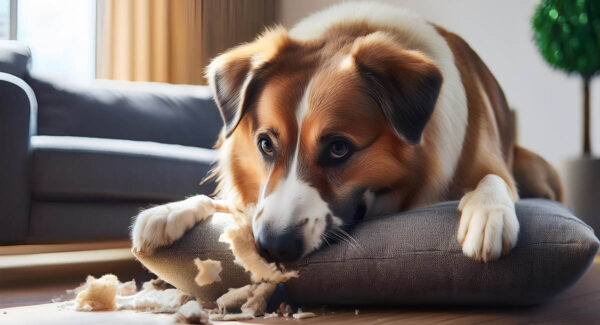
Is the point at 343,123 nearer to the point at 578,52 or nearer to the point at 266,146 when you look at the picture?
the point at 266,146

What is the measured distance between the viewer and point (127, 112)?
9.71 ft

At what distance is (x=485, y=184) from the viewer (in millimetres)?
1470

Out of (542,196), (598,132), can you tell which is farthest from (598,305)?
(598,132)

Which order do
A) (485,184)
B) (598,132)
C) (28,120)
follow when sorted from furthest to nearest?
(598,132), (28,120), (485,184)

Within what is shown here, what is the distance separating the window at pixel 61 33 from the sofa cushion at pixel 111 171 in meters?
2.53

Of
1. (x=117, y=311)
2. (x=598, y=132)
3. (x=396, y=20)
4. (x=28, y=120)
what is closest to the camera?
(x=117, y=311)

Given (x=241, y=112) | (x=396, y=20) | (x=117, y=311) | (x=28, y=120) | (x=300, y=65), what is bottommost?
(x=117, y=311)

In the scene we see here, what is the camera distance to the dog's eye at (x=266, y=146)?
1427 millimetres

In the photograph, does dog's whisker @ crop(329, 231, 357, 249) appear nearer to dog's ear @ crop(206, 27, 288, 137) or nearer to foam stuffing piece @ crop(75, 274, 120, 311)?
dog's ear @ crop(206, 27, 288, 137)

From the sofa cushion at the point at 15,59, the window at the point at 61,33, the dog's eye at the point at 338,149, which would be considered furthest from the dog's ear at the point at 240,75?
the window at the point at 61,33

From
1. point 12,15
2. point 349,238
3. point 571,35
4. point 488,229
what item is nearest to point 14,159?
point 349,238

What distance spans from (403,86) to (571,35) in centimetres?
191

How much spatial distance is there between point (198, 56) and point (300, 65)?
3820 millimetres

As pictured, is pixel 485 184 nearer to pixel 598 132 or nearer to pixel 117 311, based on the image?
pixel 117 311
